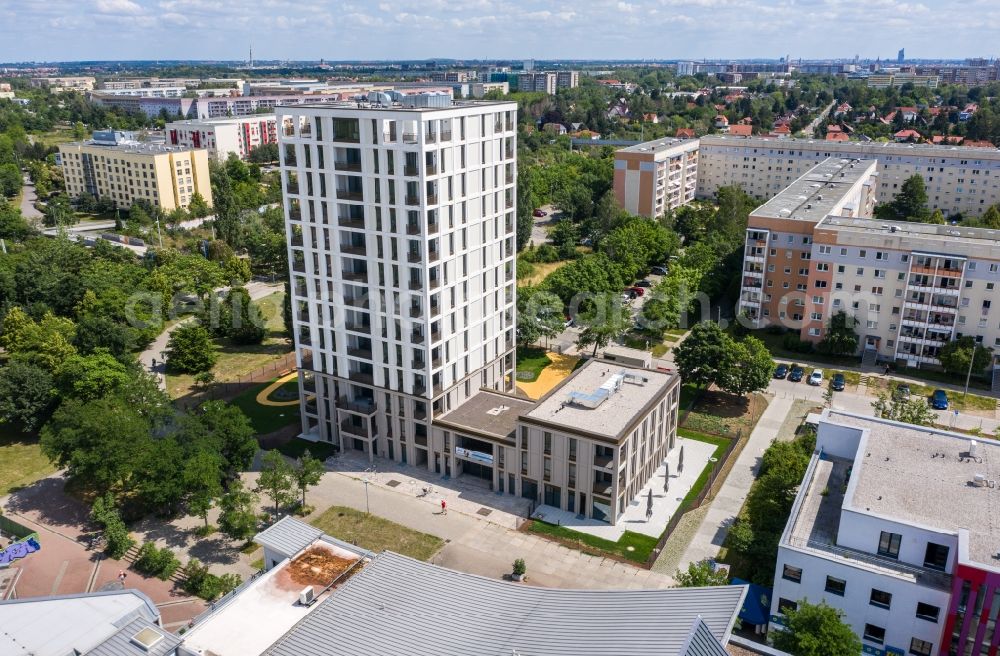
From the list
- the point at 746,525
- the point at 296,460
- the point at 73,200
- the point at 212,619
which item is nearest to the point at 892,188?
the point at 746,525

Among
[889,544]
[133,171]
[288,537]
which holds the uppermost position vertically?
[133,171]

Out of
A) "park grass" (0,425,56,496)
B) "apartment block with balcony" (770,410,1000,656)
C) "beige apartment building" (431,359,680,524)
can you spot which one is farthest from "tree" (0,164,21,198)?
"apartment block with balcony" (770,410,1000,656)

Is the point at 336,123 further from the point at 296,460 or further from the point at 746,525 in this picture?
the point at 746,525

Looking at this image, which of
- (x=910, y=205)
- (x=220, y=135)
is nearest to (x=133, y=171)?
(x=220, y=135)

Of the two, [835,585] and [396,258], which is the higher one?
[396,258]

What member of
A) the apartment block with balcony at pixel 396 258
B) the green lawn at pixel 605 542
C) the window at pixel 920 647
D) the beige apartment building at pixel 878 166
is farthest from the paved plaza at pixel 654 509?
Result: the beige apartment building at pixel 878 166

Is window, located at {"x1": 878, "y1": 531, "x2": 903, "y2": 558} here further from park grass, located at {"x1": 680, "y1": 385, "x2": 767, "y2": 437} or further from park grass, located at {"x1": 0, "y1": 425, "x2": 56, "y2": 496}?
park grass, located at {"x1": 0, "y1": 425, "x2": 56, "y2": 496}

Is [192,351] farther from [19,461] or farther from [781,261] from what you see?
[781,261]
